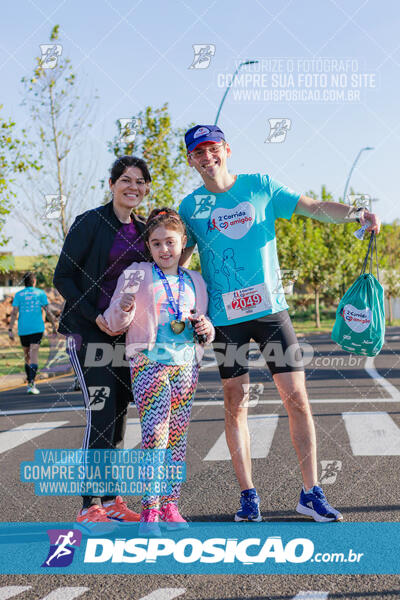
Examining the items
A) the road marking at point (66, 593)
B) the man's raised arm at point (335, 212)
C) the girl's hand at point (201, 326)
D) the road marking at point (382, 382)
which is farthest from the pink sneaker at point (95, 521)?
the road marking at point (382, 382)

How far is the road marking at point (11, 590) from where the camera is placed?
9.63 feet

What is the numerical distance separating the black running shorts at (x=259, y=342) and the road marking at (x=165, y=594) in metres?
1.37

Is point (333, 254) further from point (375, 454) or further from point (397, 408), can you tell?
point (375, 454)

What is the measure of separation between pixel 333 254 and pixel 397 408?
35.4 meters

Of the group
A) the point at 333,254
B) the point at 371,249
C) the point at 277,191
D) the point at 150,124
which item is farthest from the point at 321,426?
the point at 333,254

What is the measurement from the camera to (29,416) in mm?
8609

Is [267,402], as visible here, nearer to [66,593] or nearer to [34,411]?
[34,411]

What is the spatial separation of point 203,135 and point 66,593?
2545 mm

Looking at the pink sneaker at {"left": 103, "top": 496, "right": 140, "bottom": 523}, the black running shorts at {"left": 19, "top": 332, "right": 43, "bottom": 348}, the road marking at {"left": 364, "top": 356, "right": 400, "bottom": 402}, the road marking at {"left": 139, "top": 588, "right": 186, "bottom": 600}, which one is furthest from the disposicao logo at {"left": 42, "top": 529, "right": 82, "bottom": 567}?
the black running shorts at {"left": 19, "top": 332, "right": 43, "bottom": 348}

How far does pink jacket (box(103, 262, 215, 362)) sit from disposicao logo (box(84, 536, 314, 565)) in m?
1.01

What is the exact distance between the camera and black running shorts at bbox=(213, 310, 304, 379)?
397cm

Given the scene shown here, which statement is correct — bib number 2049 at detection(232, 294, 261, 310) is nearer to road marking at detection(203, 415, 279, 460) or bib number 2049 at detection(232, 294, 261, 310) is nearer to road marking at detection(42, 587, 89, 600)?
road marking at detection(42, 587, 89, 600)

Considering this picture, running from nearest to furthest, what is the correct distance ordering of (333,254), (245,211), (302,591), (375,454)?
(302,591) < (245,211) < (375,454) < (333,254)

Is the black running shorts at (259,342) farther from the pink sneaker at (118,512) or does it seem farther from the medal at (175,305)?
the pink sneaker at (118,512)
